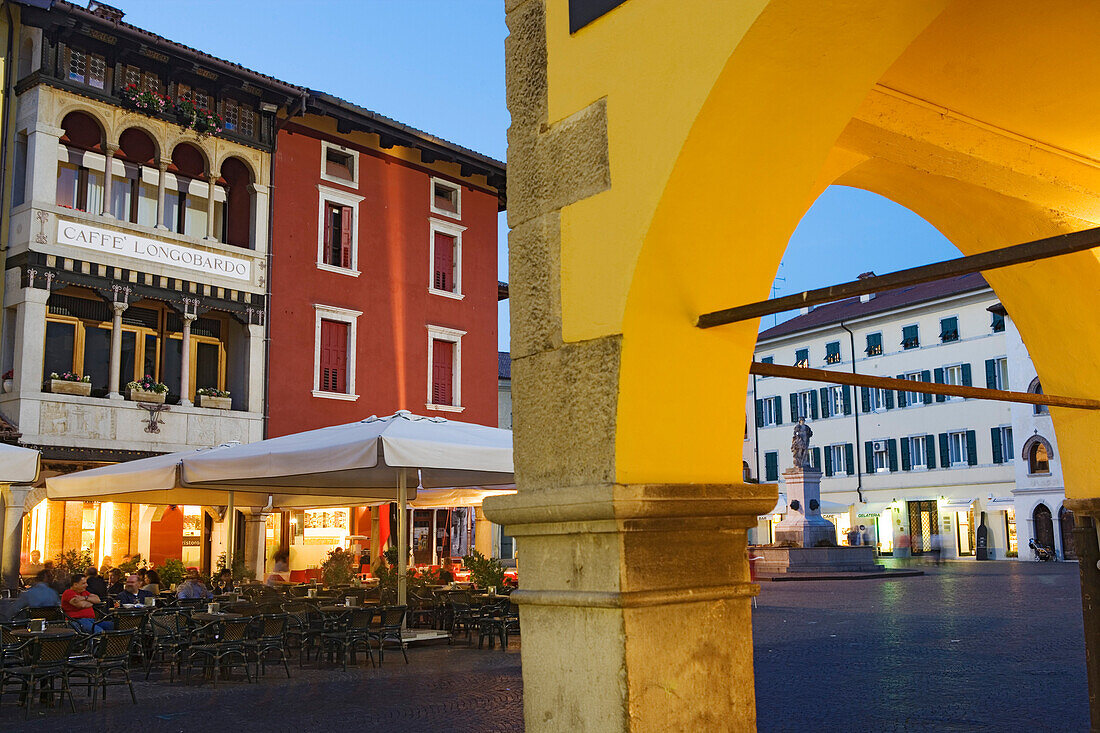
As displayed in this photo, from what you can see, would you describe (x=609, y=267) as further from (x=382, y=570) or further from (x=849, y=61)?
(x=382, y=570)

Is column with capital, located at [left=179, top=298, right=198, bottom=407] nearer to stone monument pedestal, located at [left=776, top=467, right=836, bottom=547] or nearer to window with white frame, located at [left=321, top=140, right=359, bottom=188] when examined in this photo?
window with white frame, located at [left=321, top=140, right=359, bottom=188]

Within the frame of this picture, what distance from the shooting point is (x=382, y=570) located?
16.4m

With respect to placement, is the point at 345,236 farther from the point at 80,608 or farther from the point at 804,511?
the point at 804,511

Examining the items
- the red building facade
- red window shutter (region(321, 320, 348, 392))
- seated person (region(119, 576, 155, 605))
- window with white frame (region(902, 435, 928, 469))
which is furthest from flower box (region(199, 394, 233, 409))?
window with white frame (region(902, 435, 928, 469))

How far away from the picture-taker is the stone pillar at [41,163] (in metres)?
18.8

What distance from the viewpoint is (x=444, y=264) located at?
87.3ft

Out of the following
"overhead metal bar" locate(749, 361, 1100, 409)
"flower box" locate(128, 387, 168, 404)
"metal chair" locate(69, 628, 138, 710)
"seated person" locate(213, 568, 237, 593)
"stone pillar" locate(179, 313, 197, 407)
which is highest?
"stone pillar" locate(179, 313, 197, 407)

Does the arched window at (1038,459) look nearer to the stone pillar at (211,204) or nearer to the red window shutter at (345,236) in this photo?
the red window shutter at (345,236)

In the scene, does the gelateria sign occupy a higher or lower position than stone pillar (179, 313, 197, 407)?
higher

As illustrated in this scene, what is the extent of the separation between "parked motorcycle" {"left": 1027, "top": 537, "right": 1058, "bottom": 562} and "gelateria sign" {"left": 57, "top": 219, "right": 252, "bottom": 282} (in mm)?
31582

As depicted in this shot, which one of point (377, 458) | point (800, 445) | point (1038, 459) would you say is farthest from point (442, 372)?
point (1038, 459)

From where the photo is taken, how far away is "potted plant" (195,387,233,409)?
21.1m

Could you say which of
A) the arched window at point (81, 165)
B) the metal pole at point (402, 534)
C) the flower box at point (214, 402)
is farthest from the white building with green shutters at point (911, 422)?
the metal pole at point (402, 534)

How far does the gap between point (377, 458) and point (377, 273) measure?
585 inches
